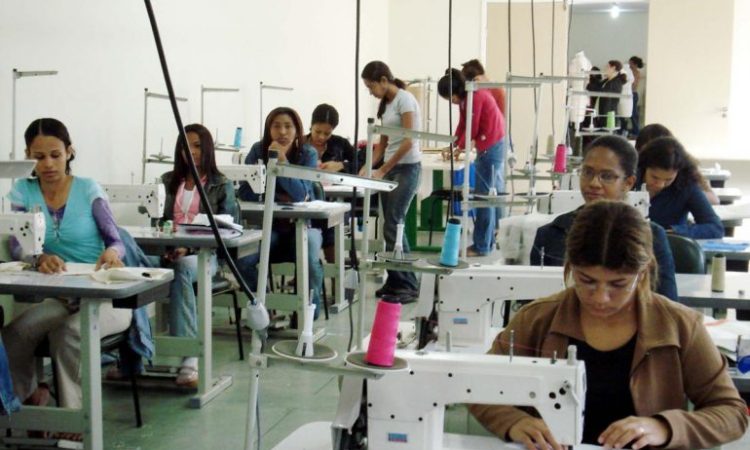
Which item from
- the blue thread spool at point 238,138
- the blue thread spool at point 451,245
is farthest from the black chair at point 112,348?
the blue thread spool at point 238,138

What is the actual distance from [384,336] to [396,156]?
4027 mm

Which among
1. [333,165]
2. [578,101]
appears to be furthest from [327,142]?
[578,101]

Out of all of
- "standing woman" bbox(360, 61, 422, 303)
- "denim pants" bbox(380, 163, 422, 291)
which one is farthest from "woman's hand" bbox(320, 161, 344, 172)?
"denim pants" bbox(380, 163, 422, 291)

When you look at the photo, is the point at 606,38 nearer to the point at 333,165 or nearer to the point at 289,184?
the point at 333,165

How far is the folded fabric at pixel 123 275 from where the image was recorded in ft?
8.91

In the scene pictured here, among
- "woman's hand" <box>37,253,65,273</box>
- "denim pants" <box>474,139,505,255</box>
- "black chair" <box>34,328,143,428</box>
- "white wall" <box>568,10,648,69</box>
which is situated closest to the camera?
"woman's hand" <box>37,253,65,273</box>

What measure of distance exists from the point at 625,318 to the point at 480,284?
0.56 metres

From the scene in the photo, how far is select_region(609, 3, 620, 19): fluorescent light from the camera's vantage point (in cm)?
1382

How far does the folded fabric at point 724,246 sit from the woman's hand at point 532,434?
249 centimetres

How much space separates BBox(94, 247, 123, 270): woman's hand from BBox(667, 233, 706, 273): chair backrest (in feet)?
6.36

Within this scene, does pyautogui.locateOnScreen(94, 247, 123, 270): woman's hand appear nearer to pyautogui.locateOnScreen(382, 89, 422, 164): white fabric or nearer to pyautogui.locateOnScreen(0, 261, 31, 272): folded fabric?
pyautogui.locateOnScreen(0, 261, 31, 272): folded fabric

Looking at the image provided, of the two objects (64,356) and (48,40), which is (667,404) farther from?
(48,40)

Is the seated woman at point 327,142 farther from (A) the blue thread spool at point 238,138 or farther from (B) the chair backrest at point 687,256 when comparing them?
(B) the chair backrest at point 687,256

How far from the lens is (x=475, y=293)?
225cm
